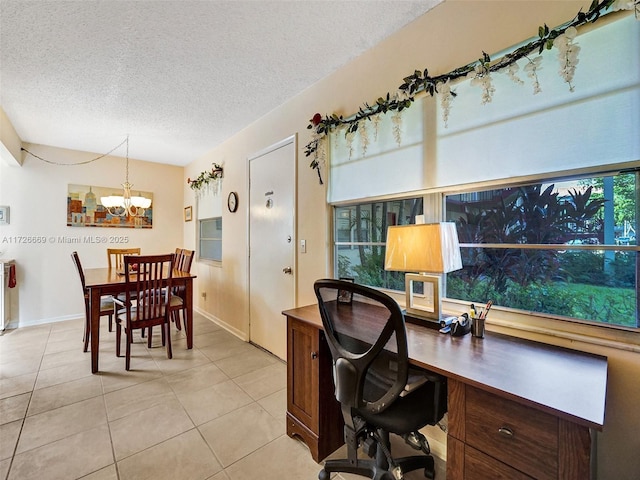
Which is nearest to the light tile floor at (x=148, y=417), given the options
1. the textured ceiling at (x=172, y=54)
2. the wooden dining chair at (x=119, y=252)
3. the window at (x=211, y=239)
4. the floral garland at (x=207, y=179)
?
the wooden dining chair at (x=119, y=252)

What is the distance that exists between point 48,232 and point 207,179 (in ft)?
7.66

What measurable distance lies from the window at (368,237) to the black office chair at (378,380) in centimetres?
67

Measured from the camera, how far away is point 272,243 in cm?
292

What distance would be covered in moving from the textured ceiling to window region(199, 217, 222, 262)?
1532 millimetres

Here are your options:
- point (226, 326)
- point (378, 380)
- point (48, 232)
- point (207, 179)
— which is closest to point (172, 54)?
point (207, 179)

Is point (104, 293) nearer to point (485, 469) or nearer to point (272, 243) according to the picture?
point (272, 243)

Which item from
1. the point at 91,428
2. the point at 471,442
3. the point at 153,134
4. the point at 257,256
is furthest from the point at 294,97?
the point at 91,428

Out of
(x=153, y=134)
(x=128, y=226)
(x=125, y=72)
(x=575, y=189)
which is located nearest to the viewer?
(x=575, y=189)

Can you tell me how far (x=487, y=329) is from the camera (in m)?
1.45

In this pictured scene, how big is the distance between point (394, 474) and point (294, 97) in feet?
9.27

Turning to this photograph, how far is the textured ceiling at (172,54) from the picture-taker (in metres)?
1.64

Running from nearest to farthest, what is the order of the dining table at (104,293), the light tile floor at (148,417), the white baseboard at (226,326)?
1. the light tile floor at (148,417)
2. the dining table at (104,293)
3. the white baseboard at (226,326)

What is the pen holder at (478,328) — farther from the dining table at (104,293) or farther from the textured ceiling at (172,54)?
the dining table at (104,293)

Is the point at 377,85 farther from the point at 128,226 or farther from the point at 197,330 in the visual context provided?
the point at 128,226
